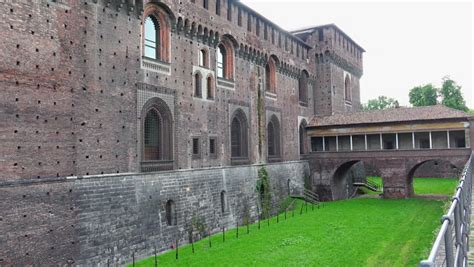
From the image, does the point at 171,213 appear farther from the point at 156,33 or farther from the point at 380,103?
the point at 380,103

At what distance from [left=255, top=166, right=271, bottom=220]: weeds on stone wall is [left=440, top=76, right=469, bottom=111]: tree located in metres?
34.2

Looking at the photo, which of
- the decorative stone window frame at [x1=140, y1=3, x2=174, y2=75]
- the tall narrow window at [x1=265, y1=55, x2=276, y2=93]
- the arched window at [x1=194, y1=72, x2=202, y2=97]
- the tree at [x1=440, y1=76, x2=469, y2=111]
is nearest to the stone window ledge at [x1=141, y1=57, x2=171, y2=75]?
the decorative stone window frame at [x1=140, y1=3, x2=174, y2=75]

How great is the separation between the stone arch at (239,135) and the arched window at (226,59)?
2.01 metres

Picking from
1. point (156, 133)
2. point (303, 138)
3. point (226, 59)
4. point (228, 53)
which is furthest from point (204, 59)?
point (303, 138)

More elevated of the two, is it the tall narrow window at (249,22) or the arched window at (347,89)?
the tall narrow window at (249,22)

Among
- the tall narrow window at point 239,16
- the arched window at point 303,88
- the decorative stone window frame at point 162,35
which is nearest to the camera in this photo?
the decorative stone window frame at point 162,35

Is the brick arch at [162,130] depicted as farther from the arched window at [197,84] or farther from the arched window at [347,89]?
the arched window at [347,89]

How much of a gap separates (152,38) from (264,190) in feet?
36.2

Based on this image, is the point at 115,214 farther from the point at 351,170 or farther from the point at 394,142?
the point at 351,170

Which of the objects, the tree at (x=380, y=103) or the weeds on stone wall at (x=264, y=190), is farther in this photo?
the tree at (x=380, y=103)

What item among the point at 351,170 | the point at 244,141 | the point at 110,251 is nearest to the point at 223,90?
the point at 244,141

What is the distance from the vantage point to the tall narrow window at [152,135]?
1562 cm

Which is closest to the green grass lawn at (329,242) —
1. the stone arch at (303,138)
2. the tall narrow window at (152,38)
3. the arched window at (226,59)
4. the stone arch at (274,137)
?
the stone arch at (274,137)

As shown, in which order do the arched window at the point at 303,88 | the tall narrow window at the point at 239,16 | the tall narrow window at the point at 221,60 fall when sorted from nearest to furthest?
the tall narrow window at the point at 221,60 → the tall narrow window at the point at 239,16 → the arched window at the point at 303,88
